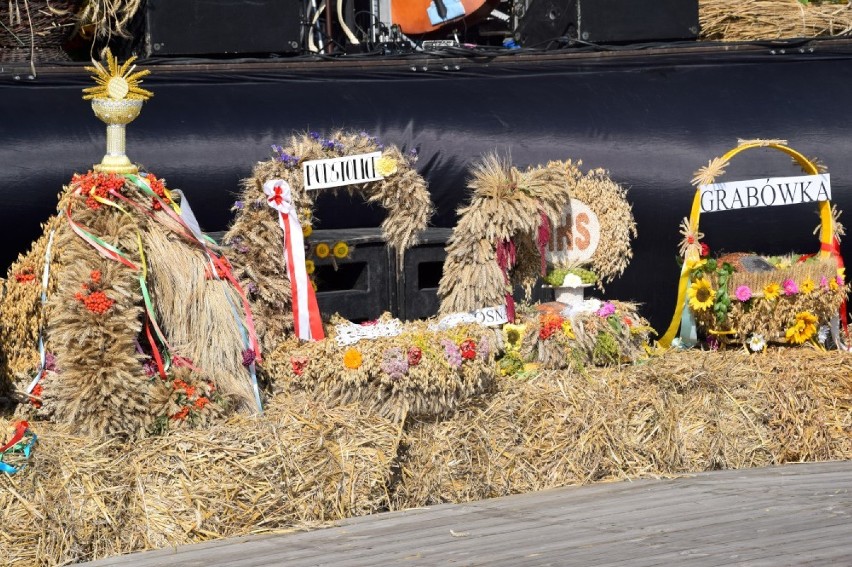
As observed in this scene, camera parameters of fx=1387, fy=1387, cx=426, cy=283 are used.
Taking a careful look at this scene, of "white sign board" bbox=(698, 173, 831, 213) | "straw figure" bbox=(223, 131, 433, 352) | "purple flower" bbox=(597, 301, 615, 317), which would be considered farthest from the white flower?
"straw figure" bbox=(223, 131, 433, 352)

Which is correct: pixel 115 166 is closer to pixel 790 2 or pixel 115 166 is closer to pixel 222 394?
pixel 222 394

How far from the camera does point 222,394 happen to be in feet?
17.8

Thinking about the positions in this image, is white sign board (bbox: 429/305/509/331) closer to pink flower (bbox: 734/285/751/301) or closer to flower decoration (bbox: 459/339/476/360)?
flower decoration (bbox: 459/339/476/360)

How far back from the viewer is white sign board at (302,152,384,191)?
6.06 m

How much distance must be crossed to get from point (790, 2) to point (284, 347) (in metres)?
5.44

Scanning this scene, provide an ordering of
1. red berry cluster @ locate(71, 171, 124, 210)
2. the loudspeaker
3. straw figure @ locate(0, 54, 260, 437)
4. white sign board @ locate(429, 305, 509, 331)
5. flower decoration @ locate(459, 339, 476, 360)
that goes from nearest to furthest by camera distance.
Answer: straw figure @ locate(0, 54, 260, 437) → red berry cluster @ locate(71, 171, 124, 210) → flower decoration @ locate(459, 339, 476, 360) → white sign board @ locate(429, 305, 509, 331) → the loudspeaker

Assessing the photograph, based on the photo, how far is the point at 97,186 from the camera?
17.9 feet

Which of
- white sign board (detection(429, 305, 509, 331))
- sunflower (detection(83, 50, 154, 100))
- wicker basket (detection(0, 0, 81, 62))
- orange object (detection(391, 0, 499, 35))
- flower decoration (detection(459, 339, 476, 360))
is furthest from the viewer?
orange object (detection(391, 0, 499, 35))

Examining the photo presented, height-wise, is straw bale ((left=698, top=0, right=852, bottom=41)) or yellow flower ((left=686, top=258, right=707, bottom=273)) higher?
straw bale ((left=698, top=0, right=852, bottom=41))

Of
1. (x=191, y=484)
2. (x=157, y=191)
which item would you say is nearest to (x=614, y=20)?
(x=157, y=191)

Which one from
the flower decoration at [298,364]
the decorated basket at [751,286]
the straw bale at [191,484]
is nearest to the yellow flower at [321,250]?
the flower decoration at [298,364]

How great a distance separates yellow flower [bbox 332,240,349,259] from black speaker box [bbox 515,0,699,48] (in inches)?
132

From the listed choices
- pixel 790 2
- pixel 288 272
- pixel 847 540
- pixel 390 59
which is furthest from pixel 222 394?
pixel 790 2

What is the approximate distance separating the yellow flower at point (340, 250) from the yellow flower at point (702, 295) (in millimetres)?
1730
